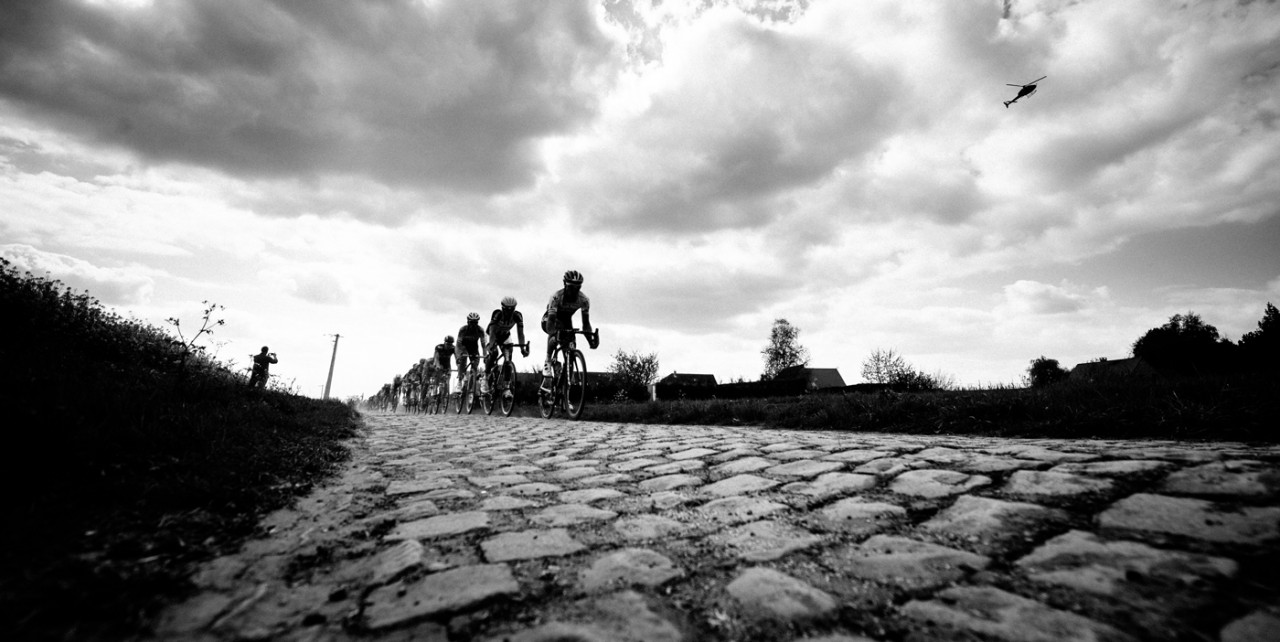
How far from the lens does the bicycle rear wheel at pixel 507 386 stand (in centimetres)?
1100

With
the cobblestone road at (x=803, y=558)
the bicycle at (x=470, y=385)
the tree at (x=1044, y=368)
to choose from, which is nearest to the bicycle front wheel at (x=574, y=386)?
the bicycle at (x=470, y=385)

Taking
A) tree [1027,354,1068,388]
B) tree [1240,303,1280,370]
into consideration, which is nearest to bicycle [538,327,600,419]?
tree [1240,303,1280,370]

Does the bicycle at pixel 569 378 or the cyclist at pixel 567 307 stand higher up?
the cyclist at pixel 567 307

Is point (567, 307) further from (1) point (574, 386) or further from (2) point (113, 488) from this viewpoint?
(2) point (113, 488)

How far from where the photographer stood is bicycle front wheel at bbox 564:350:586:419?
8852mm

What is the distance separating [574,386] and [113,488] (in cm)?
721

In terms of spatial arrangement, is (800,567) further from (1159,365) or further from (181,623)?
(1159,365)

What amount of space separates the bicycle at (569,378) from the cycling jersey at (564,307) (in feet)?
0.70

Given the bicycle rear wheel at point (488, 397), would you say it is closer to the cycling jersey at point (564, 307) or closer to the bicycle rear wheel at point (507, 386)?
the bicycle rear wheel at point (507, 386)

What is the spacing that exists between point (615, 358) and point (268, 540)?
Answer: 3088 centimetres

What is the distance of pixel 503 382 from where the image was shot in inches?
445

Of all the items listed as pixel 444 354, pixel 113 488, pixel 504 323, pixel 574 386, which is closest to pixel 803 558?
pixel 113 488

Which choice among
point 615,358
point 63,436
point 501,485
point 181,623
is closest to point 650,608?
point 181,623

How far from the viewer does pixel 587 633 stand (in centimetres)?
125
